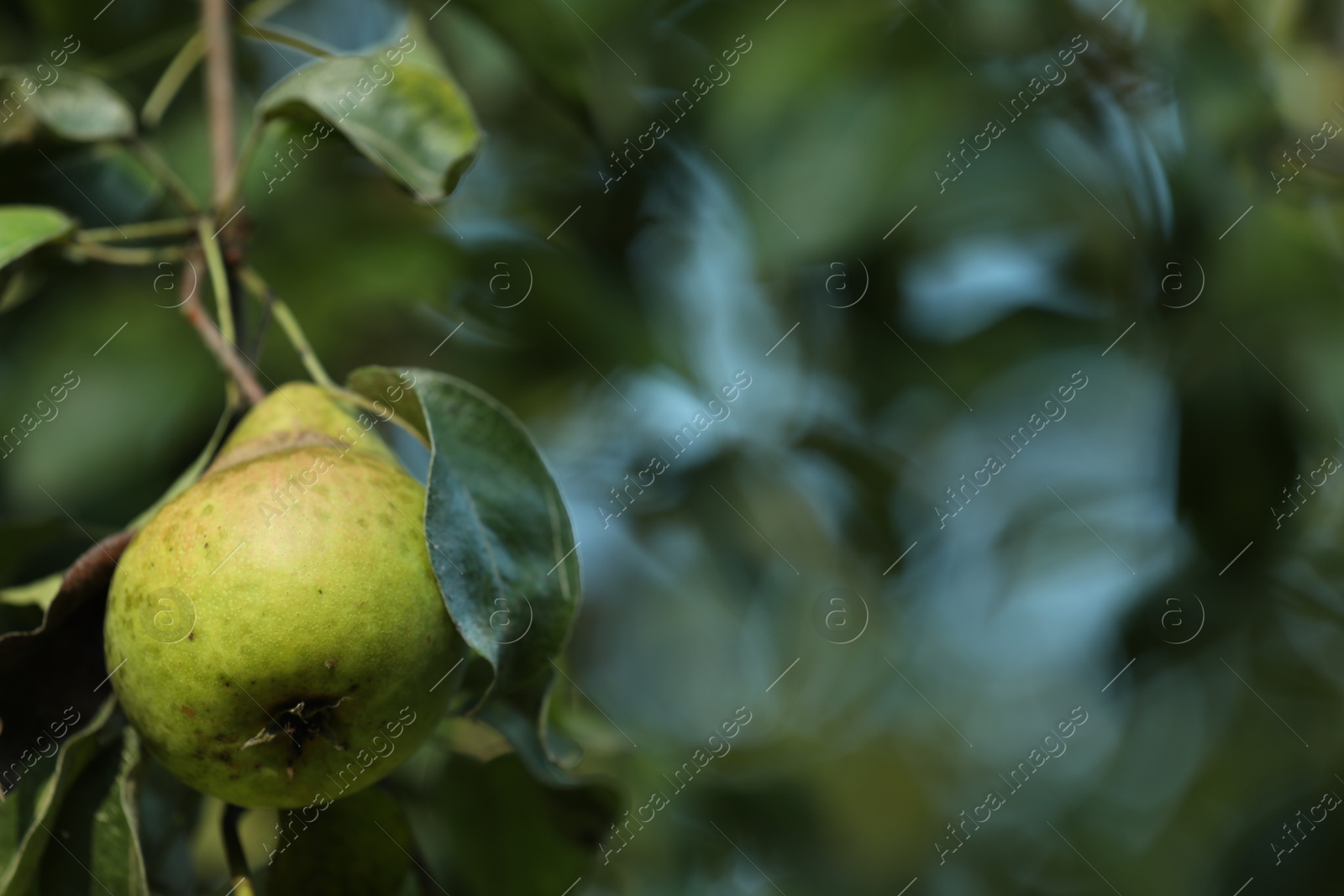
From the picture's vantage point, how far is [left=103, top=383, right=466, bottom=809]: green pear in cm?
78

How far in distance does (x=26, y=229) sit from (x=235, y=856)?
575 millimetres

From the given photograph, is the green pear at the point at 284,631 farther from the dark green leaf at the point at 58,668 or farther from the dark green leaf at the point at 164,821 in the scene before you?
the dark green leaf at the point at 164,821

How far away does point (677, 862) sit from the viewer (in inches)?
81.3

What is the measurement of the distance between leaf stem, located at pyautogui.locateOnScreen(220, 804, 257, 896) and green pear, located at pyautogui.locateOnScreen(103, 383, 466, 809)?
0.06 metres

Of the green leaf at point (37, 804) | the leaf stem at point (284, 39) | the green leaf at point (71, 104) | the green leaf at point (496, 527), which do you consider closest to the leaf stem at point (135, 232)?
the green leaf at point (71, 104)

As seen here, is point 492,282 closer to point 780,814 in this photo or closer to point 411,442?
point 411,442

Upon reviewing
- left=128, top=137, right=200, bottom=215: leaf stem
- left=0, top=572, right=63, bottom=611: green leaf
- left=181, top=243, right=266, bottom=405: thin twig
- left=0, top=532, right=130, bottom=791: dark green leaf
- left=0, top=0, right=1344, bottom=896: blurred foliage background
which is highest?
left=128, top=137, right=200, bottom=215: leaf stem

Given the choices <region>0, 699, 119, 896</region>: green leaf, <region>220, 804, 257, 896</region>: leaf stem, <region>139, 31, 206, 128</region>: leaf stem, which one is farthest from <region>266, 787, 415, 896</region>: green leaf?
<region>139, 31, 206, 128</region>: leaf stem

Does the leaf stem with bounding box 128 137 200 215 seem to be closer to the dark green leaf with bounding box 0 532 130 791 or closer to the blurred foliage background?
the blurred foliage background

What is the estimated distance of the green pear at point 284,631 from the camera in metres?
0.78

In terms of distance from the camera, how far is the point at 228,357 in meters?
1.05

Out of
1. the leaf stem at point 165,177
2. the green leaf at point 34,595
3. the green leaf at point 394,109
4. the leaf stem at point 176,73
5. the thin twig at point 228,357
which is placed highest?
the leaf stem at point 176,73

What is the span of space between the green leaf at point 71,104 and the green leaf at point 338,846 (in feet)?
2.47

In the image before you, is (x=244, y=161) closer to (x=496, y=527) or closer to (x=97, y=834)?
(x=496, y=527)
